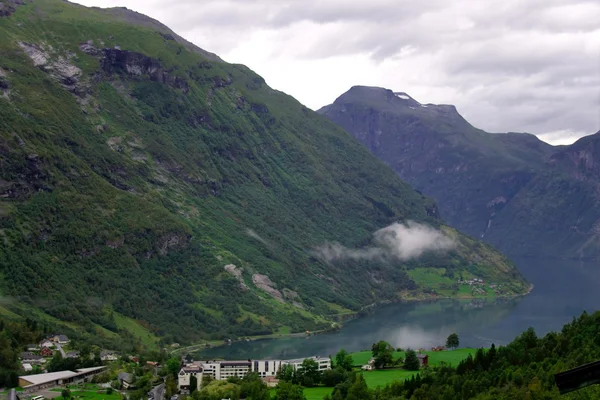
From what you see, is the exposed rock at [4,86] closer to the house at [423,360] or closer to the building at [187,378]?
the building at [187,378]

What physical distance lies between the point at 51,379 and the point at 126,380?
8175 mm

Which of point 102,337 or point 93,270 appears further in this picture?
point 93,270

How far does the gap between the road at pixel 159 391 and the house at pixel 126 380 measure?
8.08 ft

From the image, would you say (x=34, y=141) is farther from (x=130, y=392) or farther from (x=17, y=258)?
(x=130, y=392)

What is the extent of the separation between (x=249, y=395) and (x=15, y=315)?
65.8m

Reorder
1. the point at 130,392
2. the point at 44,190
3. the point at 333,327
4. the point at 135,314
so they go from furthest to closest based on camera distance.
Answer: the point at 333,327, the point at 44,190, the point at 135,314, the point at 130,392

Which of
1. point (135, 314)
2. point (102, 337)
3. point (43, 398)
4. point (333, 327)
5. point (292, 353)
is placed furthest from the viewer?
point (333, 327)

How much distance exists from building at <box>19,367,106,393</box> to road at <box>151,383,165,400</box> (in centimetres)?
835

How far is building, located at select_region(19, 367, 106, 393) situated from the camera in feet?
260

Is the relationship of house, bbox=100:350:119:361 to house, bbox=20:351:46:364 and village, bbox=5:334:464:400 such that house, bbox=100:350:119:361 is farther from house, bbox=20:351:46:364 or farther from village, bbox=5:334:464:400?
house, bbox=20:351:46:364

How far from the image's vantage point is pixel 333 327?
611 ft

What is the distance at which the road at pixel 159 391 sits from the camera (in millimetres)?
81700

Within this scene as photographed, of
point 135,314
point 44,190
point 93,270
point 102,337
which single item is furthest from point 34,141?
point 102,337

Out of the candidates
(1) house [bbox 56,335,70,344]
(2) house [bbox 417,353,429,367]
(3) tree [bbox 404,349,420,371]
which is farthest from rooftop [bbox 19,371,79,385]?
(2) house [bbox 417,353,429,367]
